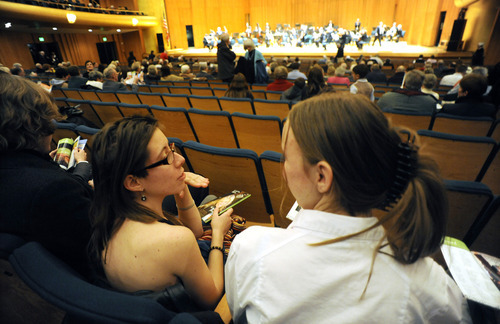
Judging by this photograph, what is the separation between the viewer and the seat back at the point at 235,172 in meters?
1.38

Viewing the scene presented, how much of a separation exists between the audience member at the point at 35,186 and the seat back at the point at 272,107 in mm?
2214

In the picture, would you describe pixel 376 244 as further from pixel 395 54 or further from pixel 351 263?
pixel 395 54

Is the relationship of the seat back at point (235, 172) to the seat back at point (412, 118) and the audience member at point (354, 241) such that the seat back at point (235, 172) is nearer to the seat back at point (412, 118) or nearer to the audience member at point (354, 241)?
the audience member at point (354, 241)

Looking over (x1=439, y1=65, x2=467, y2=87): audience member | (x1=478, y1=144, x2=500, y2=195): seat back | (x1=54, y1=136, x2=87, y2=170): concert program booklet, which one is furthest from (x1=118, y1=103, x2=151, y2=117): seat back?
(x1=439, y1=65, x2=467, y2=87): audience member

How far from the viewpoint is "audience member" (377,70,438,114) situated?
9.05 feet

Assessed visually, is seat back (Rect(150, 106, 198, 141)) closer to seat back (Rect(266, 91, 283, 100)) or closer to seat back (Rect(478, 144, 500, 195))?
seat back (Rect(266, 91, 283, 100))

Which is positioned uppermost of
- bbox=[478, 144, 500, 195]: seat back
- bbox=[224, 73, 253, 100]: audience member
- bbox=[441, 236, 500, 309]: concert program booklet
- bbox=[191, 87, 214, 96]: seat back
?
bbox=[224, 73, 253, 100]: audience member

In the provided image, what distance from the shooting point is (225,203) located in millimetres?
1348

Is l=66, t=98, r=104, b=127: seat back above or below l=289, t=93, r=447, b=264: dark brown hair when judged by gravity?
below

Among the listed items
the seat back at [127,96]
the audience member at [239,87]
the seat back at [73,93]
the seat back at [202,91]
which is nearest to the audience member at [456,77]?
the audience member at [239,87]

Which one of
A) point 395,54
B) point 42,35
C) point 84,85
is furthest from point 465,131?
point 42,35

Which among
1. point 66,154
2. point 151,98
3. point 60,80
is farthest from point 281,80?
point 60,80

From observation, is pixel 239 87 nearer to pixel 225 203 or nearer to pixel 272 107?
pixel 272 107

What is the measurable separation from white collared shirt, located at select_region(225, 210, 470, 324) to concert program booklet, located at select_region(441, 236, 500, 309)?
0.06 m
